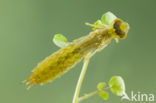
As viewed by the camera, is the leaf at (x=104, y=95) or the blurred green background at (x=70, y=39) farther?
the blurred green background at (x=70, y=39)

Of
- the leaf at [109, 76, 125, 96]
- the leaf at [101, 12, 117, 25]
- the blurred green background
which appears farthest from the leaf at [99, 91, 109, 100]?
the blurred green background

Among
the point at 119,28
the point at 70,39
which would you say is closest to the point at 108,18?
the point at 119,28

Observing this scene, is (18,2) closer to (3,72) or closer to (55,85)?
(3,72)

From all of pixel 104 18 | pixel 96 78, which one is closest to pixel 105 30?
pixel 104 18

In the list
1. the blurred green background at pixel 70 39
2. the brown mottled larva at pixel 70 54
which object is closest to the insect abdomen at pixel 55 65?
the brown mottled larva at pixel 70 54

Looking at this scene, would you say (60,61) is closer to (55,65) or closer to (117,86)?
Result: (55,65)

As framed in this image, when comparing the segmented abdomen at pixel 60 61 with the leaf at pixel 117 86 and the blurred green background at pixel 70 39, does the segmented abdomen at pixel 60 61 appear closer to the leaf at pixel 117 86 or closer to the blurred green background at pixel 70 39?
the leaf at pixel 117 86

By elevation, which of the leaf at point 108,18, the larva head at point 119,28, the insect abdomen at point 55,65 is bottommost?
the insect abdomen at point 55,65
